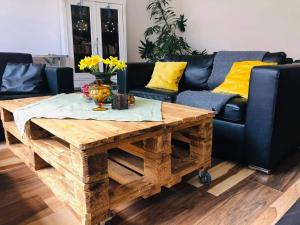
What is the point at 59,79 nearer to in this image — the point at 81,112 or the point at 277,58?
the point at 81,112

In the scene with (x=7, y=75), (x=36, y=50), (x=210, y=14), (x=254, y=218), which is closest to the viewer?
(x=254, y=218)

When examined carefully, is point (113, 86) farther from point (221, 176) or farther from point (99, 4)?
point (99, 4)

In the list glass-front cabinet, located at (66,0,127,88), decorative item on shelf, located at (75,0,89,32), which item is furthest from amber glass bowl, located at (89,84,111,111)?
decorative item on shelf, located at (75,0,89,32)

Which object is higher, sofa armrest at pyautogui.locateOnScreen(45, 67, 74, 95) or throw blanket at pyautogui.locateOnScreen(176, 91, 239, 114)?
sofa armrest at pyautogui.locateOnScreen(45, 67, 74, 95)

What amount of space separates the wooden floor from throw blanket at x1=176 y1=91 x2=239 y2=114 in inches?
16.6

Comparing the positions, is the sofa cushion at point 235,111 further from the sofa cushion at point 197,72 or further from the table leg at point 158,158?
the sofa cushion at point 197,72

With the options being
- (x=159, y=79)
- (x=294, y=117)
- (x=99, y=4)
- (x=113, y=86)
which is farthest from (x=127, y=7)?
(x=294, y=117)

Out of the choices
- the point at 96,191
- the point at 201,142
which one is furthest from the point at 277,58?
the point at 96,191

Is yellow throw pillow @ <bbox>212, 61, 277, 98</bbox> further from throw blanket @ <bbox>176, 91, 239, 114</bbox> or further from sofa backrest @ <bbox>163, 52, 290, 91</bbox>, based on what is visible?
sofa backrest @ <bbox>163, 52, 290, 91</bbox>

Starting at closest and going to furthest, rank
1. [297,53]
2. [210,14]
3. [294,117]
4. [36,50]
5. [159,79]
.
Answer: [294,117] < [159,79] < [297,53] < [36,50] < [210,14]

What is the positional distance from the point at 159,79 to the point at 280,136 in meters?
1.28

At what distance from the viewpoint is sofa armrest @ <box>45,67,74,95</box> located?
2.30 metres

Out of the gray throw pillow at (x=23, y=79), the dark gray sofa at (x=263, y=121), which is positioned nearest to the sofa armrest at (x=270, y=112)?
the dark gray sofa at (x=263, y=121)

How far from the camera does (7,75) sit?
2336mm
